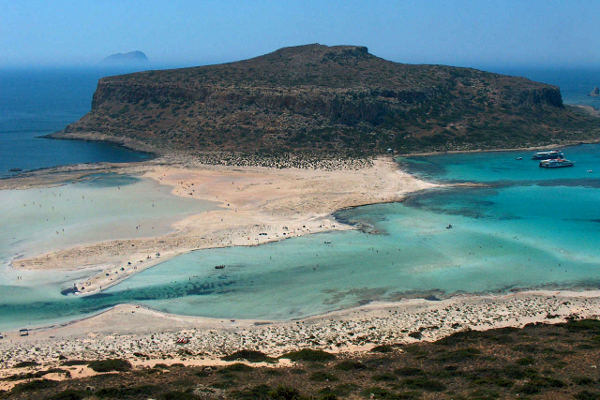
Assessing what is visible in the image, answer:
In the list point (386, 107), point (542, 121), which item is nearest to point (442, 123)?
point (386, 107)

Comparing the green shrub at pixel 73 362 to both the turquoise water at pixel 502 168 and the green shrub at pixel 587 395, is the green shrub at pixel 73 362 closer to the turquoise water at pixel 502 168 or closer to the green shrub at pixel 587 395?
the green shrub at pixel 587 395

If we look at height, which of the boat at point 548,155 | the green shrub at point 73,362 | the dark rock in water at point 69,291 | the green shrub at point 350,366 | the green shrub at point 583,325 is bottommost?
the green shrub at point 583,325

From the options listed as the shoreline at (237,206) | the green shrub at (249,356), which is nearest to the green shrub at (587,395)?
the green shrub at (249,356)

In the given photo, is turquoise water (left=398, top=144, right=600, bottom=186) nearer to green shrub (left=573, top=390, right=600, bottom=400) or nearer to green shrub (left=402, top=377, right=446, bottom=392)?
green shrub (left=402, top=377, right=446, bottom=392)

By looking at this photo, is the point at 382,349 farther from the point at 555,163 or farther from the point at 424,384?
the point at 555,163

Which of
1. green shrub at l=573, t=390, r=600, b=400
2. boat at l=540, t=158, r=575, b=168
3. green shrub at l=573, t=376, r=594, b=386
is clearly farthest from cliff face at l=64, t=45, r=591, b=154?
green shrub at l=573, t=390, r=600, b=400

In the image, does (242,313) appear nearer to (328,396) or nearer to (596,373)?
(328,396)
